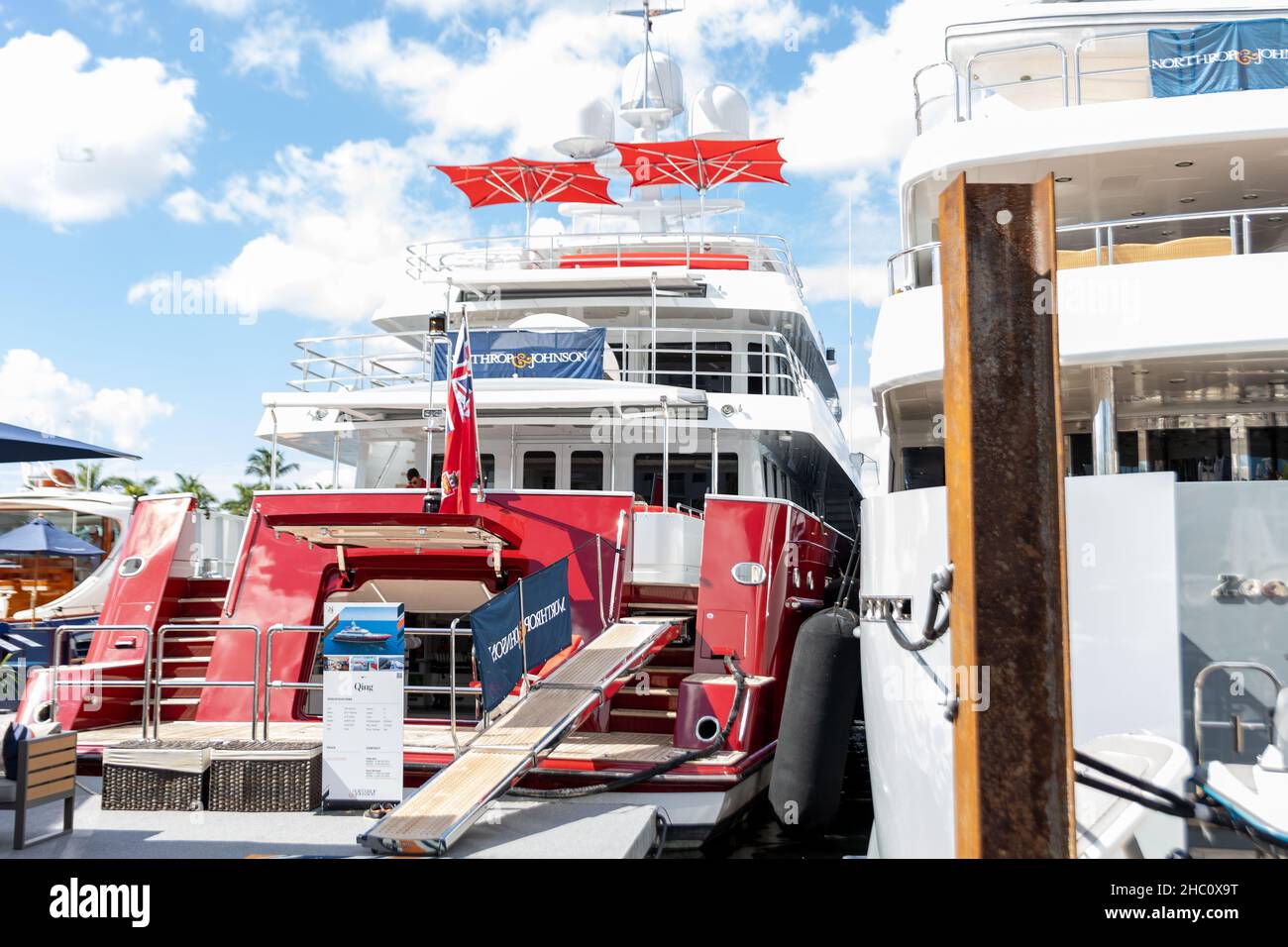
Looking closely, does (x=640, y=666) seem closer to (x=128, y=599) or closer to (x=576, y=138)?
(x=128, y=599)

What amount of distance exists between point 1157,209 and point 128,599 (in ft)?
35.6

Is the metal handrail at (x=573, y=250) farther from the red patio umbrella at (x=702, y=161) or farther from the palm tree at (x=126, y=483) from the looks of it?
the palm tree at (x=126, y=483)

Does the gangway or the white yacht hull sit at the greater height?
the white yacht hull

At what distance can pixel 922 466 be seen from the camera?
39.8ft

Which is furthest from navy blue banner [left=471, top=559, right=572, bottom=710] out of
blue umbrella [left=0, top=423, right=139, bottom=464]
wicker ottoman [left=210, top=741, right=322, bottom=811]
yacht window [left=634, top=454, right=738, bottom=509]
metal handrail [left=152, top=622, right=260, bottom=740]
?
yacht window [left=634, top=454, right=738, bottom=509]

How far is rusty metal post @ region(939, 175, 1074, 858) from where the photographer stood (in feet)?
13.4

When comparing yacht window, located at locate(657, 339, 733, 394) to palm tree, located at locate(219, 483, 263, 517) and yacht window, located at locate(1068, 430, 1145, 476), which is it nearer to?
yacht window, located at locate(1068, 430, 1145, 476)

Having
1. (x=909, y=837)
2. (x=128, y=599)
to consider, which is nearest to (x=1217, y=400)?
(x=909, y=837)

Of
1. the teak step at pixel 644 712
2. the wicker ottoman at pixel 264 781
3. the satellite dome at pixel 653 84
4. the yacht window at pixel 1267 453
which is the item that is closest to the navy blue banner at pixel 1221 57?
the yacht window at pixel 1267 453

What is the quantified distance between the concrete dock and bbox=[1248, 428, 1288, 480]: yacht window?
610cm

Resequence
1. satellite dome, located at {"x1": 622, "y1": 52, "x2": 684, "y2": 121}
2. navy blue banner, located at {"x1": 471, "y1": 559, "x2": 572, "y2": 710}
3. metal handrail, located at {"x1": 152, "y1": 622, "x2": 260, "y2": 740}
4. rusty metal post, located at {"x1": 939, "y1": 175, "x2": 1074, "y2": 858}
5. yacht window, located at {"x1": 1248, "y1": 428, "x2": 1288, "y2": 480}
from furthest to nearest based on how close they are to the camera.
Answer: satellite dome, located at {"x1": 622, "y1": 52, "x2": 684, "y2": 121}, yacht window, located at {"x1": 1248, "y1": 428, "x2": 1288, "y2": 480}, metal handrail, located at {"x1": 152, "y1": 622, "x2": 260, "y2": 740}, navy blue banner, located at {"x1": 471, "y1": 559, "x2": 572, "y2": 710}, rusty metal post, located at {"x1": 939, "y1": 175, "x2": 1074, "y2": 858}

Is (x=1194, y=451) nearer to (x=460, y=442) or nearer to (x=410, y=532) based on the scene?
(x=460, y=442)

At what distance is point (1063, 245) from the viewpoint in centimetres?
1088

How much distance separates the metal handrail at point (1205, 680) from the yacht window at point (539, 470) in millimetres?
10065
